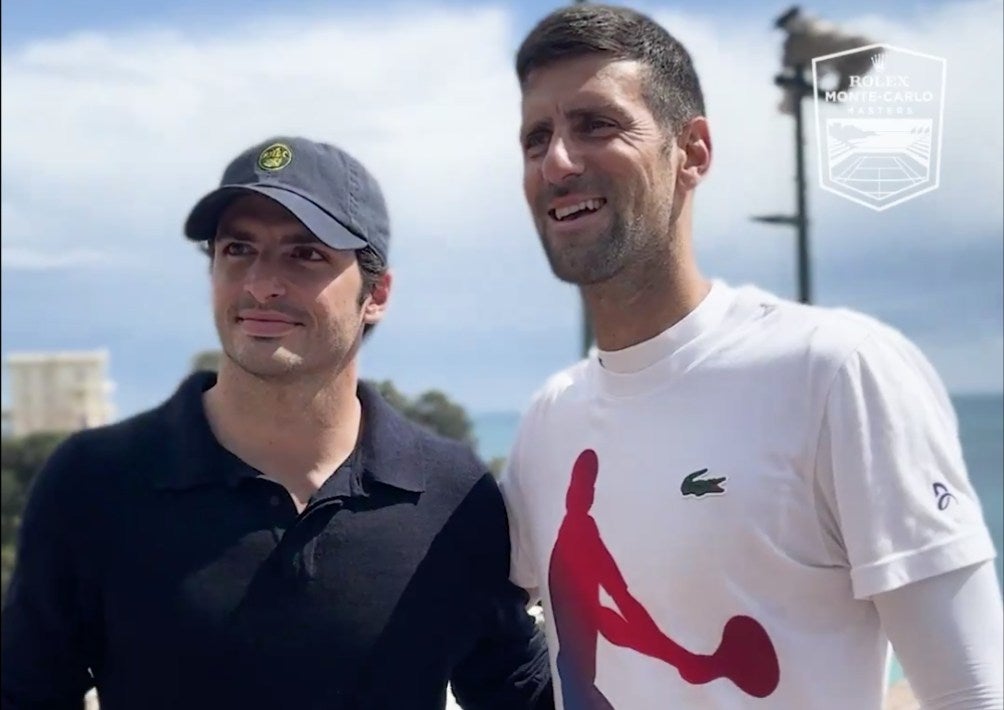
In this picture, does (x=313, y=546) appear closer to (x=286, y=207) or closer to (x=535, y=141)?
(x=286, y=207)

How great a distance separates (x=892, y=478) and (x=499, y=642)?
96 centimetres

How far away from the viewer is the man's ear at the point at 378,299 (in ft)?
7.73

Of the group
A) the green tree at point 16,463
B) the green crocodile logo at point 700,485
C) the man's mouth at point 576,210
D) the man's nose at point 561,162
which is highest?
Answer: the man's nose at point 561,162

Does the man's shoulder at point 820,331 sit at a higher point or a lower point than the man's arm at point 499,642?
higher

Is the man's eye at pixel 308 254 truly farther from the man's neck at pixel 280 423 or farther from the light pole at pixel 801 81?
the light pole at pixel 801 81

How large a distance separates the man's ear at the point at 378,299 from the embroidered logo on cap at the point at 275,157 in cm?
30

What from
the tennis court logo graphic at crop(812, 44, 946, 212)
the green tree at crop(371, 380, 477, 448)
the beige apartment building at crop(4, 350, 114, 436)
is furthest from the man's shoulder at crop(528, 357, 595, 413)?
the beige apartment building at crop(4, 350, 114, 436)

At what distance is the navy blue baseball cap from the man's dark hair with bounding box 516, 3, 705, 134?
0.41 meters

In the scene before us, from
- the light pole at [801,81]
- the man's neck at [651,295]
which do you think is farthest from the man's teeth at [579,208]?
the light pole at [801,81]

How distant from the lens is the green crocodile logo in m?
1.87

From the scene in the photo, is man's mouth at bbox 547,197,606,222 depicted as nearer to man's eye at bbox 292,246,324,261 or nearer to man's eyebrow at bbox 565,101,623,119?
man's eyebrow at bbox 565,101,623,119

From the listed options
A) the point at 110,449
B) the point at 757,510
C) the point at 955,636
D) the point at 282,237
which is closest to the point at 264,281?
the point at 282,237

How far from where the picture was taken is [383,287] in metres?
2.43

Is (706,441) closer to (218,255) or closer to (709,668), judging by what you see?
(709,668)
